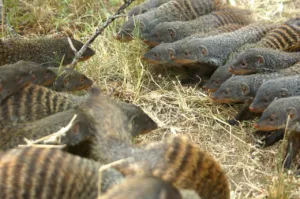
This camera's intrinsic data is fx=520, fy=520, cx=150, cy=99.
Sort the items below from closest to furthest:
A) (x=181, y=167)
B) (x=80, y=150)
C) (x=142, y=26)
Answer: (x=181, y=167) < (x=80, y=150) < (x=142, y=26)

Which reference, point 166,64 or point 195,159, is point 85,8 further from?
point 195,159

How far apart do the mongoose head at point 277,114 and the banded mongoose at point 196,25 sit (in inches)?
59.8

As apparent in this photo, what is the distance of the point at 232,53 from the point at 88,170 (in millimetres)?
2300

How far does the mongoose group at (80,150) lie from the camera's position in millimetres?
1950

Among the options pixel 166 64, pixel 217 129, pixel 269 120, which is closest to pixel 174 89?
pixel 166 64

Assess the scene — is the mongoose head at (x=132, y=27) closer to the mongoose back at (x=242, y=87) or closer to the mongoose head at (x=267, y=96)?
the mongoose back at (x=242, y=87)

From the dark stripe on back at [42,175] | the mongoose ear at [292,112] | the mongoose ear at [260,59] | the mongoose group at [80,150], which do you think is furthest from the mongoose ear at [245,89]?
the dark stripe on back at [42,175]

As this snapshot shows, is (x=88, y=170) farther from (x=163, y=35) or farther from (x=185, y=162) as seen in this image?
(x=163, y=35)

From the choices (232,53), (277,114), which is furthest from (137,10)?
(277,114)

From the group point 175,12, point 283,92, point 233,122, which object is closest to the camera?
point 283,92

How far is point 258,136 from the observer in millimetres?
3305

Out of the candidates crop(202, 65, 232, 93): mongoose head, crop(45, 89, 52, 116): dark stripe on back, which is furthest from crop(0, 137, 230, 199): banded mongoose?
crop(202, 65, 232, 93): mongoose head

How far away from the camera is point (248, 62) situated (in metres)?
3.74

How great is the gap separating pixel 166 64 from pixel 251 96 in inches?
33.9
